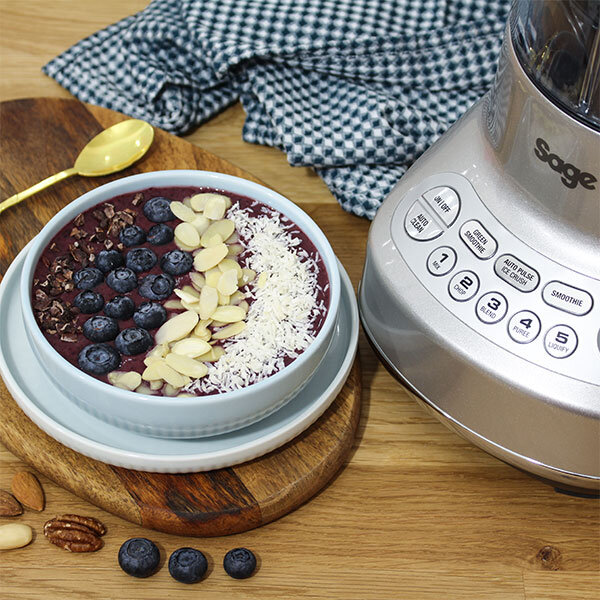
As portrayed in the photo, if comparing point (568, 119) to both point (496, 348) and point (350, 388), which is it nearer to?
point (496, 348)

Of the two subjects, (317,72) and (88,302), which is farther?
(317,72)

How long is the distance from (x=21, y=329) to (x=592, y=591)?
18.9 inches

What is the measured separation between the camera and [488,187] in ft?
2.10

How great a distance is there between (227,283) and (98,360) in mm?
117

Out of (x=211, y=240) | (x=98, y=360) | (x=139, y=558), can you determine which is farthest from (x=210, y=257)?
(x=139, y=558)

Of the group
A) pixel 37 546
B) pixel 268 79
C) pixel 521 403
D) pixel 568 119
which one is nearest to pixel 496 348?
pixel 521 403

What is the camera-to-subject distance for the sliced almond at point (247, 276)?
696mm

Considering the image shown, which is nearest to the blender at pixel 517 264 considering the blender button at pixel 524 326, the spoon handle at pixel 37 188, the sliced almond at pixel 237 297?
the blender button at pixel 524 326

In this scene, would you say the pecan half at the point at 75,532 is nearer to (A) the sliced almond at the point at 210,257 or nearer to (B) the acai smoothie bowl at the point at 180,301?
(B) the acai smoothie bowl at the point at 180,301

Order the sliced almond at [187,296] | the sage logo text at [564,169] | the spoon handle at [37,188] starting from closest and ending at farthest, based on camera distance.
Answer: the sage logo text at [564,169], the sliced almond at [187,296], the spoon handle at [37,188]

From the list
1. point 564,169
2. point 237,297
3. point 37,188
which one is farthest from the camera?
point 37,188

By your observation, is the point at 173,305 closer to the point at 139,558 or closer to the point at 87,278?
the point at 87,278

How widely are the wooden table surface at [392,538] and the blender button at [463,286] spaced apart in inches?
6.0

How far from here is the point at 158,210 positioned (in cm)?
73
